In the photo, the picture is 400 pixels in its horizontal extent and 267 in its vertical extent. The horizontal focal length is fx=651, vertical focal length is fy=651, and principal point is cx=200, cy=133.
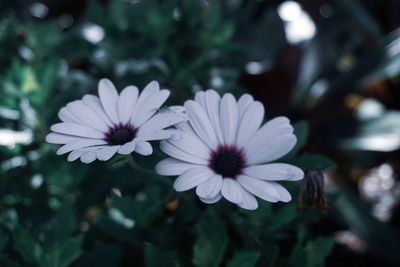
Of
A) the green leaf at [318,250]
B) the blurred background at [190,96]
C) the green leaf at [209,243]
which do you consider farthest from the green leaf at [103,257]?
the green leaf at [318,250]

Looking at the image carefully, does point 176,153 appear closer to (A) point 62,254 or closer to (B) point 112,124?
(B) point 112,124

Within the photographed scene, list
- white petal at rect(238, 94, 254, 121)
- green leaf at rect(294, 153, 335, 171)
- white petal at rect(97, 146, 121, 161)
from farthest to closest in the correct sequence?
green leaf at rect(294, 153, 335, 171) → white petal at rect(238, 94, 254, 121) → white petal at rect(97, 146, 121, 161)

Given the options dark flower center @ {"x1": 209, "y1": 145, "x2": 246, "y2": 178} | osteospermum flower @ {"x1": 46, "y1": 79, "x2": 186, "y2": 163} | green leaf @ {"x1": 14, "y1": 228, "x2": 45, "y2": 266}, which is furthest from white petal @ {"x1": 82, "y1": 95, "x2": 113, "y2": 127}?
green leaf @ {"x1": 14, "y1": 228, "x2": 45, "y2": 266}

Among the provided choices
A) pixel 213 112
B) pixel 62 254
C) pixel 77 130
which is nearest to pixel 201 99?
pixel 213 112

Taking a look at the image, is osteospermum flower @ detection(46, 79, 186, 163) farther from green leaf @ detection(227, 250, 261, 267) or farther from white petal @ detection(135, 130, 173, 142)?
green leaf @ detection(227, 250, 261, 267)

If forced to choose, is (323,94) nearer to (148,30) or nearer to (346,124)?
(346,124)

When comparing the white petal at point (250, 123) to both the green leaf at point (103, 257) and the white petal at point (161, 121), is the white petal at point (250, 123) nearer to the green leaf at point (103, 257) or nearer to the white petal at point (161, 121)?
the white petal at point (161, 121)

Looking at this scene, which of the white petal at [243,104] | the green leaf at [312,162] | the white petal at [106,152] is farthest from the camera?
the green leaf at [312,162]
